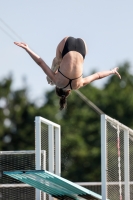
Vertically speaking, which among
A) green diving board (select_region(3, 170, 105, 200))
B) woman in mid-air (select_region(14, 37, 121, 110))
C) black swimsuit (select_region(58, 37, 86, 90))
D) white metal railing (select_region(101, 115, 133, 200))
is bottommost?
green diving board (select_region(3, 170, 105, 200))

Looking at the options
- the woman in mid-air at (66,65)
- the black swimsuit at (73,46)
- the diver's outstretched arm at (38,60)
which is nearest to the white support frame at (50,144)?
the woman in mid-air at (66,65)

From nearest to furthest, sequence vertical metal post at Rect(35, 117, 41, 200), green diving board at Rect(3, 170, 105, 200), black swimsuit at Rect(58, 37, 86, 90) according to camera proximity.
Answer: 1. black swimsuit at Rect(58, 37, 86, 90)
2. green diving board at Rect(3, 170, 105, 200)
3. vertical metal post at Rect(35, 117, 41, 200)

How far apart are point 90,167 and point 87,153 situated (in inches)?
95.7

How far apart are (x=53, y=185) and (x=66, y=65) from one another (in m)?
2.31

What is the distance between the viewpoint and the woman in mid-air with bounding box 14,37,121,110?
1254 centimetres

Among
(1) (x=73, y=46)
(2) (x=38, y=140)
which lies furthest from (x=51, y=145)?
(1) (x=73, y=46)

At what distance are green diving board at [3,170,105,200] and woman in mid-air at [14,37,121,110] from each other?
1.24 meters

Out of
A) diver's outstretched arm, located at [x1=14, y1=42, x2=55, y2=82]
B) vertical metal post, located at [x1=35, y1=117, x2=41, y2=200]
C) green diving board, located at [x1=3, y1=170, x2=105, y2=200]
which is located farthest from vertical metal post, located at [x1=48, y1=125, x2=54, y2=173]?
diver's outstretched arm, located at [x1=14, y1=42, x2=55, y2=82]

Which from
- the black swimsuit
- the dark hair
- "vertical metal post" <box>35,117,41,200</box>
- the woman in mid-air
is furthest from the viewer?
"vertical metal post" <box>35,117,41,200</box>

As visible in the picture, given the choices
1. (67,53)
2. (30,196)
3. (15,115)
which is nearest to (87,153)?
(15,115)

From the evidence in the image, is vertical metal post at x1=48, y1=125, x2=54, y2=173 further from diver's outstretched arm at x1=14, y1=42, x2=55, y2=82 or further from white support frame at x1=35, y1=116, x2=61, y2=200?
diver's outstretched arm at x1=14, y1=42, x2=55, y2=82

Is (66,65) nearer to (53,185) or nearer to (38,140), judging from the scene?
(38,140)

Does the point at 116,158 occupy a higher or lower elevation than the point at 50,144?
lower

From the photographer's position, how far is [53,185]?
45.1 feet
